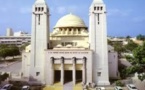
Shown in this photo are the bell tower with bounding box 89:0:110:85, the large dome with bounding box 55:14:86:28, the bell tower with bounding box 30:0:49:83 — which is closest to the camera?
the bell tower with bounding box 89:0:110:85

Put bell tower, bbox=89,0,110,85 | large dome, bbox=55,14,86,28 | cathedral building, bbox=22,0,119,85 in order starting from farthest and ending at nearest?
large dome, bbox=55,14,86,28 → bell tower, bbox=89,0,110,85 → cathedral building, bbox=22,0,119,85

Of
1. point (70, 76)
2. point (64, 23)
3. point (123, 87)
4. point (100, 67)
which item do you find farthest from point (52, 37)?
point (123, 87)

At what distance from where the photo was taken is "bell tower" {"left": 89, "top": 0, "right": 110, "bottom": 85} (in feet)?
112

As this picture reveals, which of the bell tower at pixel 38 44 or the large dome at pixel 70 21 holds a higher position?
the large dome at pixel 70 21

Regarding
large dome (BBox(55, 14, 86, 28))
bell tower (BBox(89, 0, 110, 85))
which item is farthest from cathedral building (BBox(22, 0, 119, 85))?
large dome (BBox(55, 14, 86, 28))

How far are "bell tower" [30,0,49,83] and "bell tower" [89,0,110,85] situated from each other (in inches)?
230

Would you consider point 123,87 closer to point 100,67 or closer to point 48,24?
point 100,67

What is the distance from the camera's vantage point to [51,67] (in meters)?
33.9

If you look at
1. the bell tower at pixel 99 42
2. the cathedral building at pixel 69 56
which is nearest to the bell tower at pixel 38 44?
the cathedral building at pixel 69 56

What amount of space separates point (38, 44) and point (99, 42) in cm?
766

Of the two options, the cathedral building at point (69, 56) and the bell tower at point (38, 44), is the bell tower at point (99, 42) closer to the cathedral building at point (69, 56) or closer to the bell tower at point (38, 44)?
the cathedral building at point (69, 56)

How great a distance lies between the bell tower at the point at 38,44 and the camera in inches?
1372

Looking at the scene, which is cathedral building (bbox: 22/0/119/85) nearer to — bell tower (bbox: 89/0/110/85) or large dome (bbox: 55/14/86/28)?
bell tower (bbox: 89/0/110/85)

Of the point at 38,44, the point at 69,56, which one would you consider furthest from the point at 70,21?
the point at 69,56
